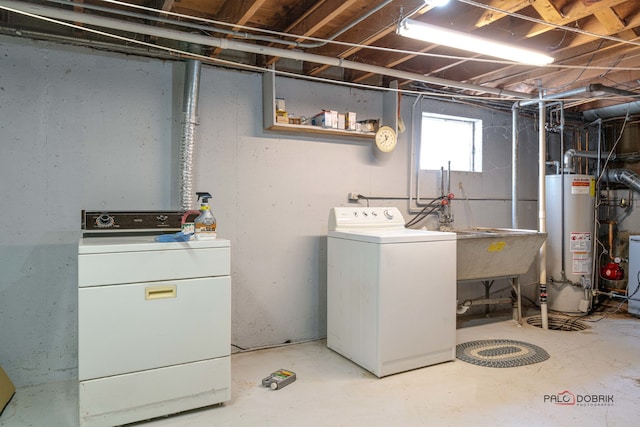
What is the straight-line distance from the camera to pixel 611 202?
16.4 ft

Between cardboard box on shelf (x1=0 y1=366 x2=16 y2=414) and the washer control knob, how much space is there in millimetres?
1041

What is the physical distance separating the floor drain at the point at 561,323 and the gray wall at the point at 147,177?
1.84 meters

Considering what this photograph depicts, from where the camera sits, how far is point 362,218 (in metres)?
3.29

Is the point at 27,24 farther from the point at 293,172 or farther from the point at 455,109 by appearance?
the point at 455,109

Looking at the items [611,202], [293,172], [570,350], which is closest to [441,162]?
[293,172]

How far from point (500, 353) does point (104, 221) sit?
2930 mm

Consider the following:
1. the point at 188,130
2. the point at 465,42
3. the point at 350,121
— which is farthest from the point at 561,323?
the point at 188,130

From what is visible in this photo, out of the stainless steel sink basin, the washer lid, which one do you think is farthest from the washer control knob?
the stainless steel sink basin

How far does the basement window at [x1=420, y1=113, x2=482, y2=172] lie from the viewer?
4.19 meters

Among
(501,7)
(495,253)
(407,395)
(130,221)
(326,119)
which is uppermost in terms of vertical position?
(501,7)

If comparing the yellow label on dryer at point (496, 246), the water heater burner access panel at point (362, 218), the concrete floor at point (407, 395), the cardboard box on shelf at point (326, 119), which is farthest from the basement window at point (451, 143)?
the concrete floor at point (407, 395)

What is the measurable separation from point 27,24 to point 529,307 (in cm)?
517

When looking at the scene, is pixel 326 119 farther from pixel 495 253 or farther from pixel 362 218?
pixel 495 253

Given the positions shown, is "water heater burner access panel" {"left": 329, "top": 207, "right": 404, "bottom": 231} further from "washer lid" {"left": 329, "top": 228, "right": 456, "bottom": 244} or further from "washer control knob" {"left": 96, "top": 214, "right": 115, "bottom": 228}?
"washer control knob" {"left": 96, "top": 214, "right": 115, "bottom": 228}
